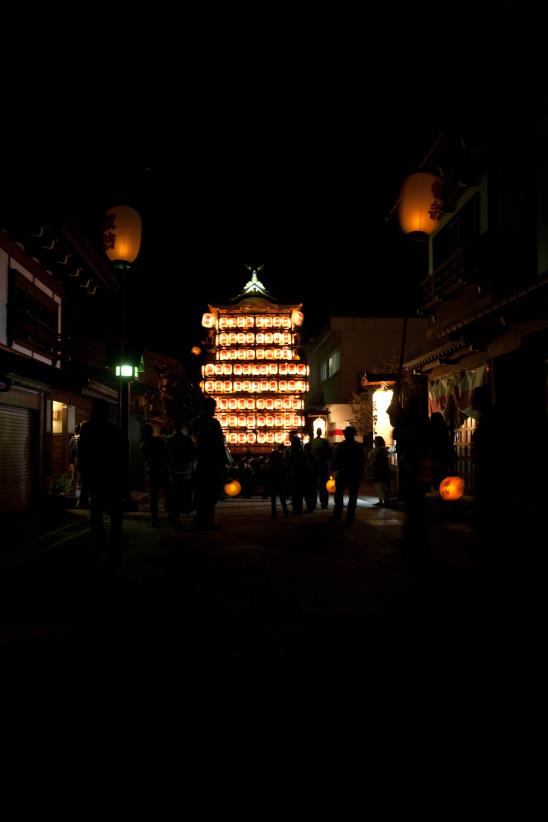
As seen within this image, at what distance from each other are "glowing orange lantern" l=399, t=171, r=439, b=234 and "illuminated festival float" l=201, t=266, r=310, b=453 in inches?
798

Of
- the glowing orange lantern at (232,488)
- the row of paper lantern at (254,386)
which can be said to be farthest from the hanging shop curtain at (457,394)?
the row of paper lantern at (254,386)

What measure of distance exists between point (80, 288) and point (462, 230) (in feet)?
41.7

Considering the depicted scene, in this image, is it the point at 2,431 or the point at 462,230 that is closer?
the point at 2,431

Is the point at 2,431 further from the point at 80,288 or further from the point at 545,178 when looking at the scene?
the point at 545,178

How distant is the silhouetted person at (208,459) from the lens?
13203 millimetres

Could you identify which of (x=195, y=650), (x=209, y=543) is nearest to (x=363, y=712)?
(x=195, y=650)

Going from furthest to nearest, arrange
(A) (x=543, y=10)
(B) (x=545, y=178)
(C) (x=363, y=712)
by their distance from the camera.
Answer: (B) (x=545, y=178) → (A) (x=543, y=10) → (C) (x=363, y=712)

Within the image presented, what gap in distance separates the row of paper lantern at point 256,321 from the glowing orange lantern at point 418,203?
21.3m

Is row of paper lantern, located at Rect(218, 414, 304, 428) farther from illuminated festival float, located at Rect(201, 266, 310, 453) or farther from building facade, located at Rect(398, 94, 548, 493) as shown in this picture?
building facade, located at Rect(398, 94, 548, 493)

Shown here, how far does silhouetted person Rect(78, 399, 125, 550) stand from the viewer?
930 cm

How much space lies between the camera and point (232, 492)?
26312 millimetres

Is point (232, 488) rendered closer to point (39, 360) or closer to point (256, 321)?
point (39, 360)

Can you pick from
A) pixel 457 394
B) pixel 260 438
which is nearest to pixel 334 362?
pixel 260 438

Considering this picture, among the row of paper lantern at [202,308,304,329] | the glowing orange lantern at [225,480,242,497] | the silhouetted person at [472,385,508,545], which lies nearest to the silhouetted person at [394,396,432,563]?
the silhouetted person at [472,385,508,545]
